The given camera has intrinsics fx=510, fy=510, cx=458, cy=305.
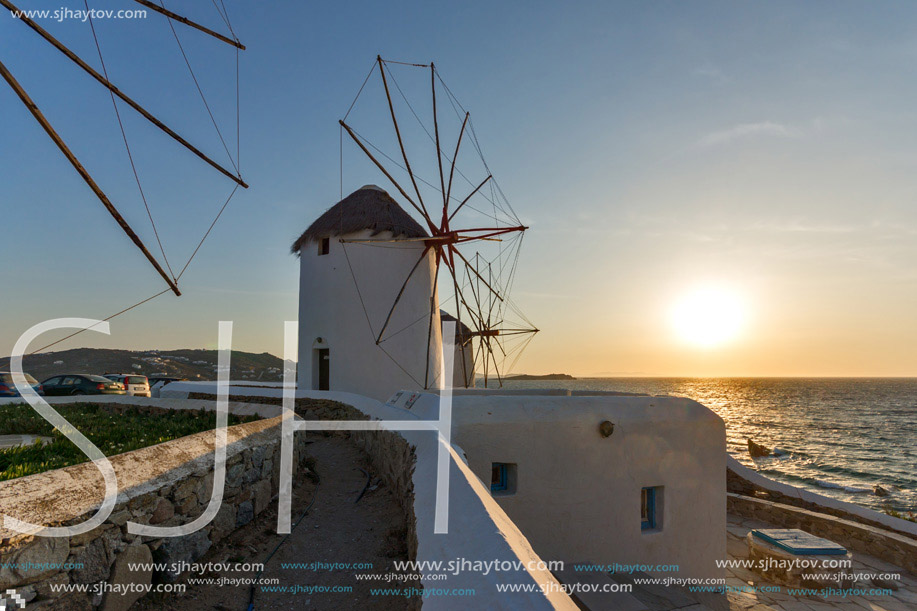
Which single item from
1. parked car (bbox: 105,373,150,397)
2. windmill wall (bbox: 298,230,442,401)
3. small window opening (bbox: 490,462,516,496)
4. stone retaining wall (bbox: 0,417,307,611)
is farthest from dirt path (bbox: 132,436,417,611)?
parked car (bbox: 105,373,150,397)

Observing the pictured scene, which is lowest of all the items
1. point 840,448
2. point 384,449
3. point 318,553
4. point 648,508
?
point 840,448

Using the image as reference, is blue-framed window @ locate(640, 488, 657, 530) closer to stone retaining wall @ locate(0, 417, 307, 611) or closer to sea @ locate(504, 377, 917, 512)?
stone retaining wall @ locate(0, 417, 307, 611)

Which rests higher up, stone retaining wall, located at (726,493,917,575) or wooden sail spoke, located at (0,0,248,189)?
wooden sail spoke, located at (0,0,248,189)

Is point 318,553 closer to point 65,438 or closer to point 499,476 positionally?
point 65,438

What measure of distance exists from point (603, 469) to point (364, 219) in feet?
36.5

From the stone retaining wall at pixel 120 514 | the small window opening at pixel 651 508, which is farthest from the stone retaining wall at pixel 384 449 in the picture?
Result: the small window opening at pixel 651 508

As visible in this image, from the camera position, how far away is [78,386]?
14.7 meters

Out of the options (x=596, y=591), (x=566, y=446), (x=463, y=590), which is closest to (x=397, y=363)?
(x=566, y=446)

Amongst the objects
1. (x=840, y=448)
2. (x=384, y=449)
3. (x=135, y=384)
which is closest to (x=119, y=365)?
(x=135, y=384)

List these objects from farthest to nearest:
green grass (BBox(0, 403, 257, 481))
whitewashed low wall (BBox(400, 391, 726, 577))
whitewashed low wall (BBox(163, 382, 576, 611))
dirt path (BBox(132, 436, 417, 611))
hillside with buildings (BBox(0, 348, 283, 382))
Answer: hillside with buildings (BBox(0, 348, 283, 382))
whitewashed low wall (BBox(400, 391, 726, 577))
dirt path (BBox(132, 436, 417, 611))
green grass (BBox(0, 403, 257, 481))
whitewashed low wall (BBox(163, 382, 576, 611))

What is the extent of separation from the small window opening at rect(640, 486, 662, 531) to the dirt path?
15.0ft

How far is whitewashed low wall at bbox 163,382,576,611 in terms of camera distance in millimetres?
2193

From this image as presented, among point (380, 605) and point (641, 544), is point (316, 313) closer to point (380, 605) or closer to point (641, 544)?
point (641, 544)

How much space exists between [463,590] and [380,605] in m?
2.17
